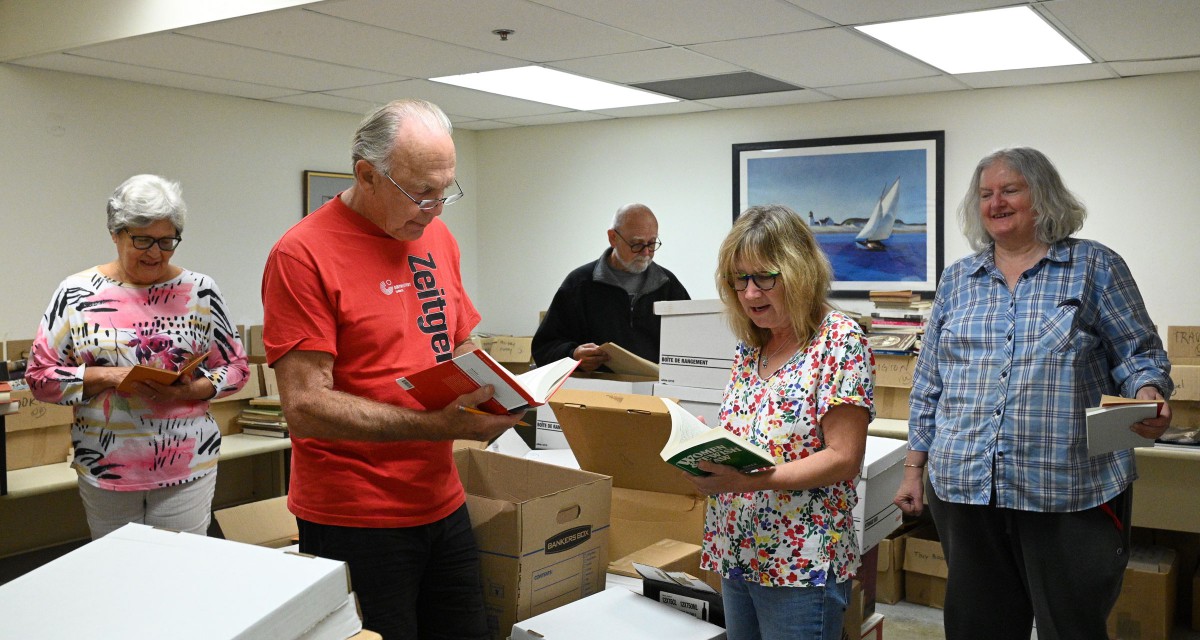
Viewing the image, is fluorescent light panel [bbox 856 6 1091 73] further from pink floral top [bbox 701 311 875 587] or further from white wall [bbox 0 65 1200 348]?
pink floral top [bbox 701 311 875 587]

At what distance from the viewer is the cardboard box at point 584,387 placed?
10.6 feet

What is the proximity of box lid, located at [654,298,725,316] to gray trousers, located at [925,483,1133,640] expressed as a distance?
2.76ft

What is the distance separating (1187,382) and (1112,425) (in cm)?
223

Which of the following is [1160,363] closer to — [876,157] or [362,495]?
[362,495]

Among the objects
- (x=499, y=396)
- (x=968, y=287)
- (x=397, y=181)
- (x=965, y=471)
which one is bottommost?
(x=965, y=471)

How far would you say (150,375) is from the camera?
94.6 inches

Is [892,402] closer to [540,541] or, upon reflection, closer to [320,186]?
[540,541]

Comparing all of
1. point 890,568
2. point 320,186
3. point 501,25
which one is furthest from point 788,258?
point 320,186

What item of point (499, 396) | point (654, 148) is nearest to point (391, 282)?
point (499, 396)

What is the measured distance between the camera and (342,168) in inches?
222

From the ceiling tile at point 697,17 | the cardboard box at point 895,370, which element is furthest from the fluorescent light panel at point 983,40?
the cardboard box at point 895,370

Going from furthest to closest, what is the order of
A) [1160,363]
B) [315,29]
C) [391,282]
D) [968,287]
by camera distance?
[315,29]
[968,287]
[1160,363]
[391,282]

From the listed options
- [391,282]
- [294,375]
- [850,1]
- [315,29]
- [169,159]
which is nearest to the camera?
[294,375]

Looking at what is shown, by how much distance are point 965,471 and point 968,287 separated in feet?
1.43
